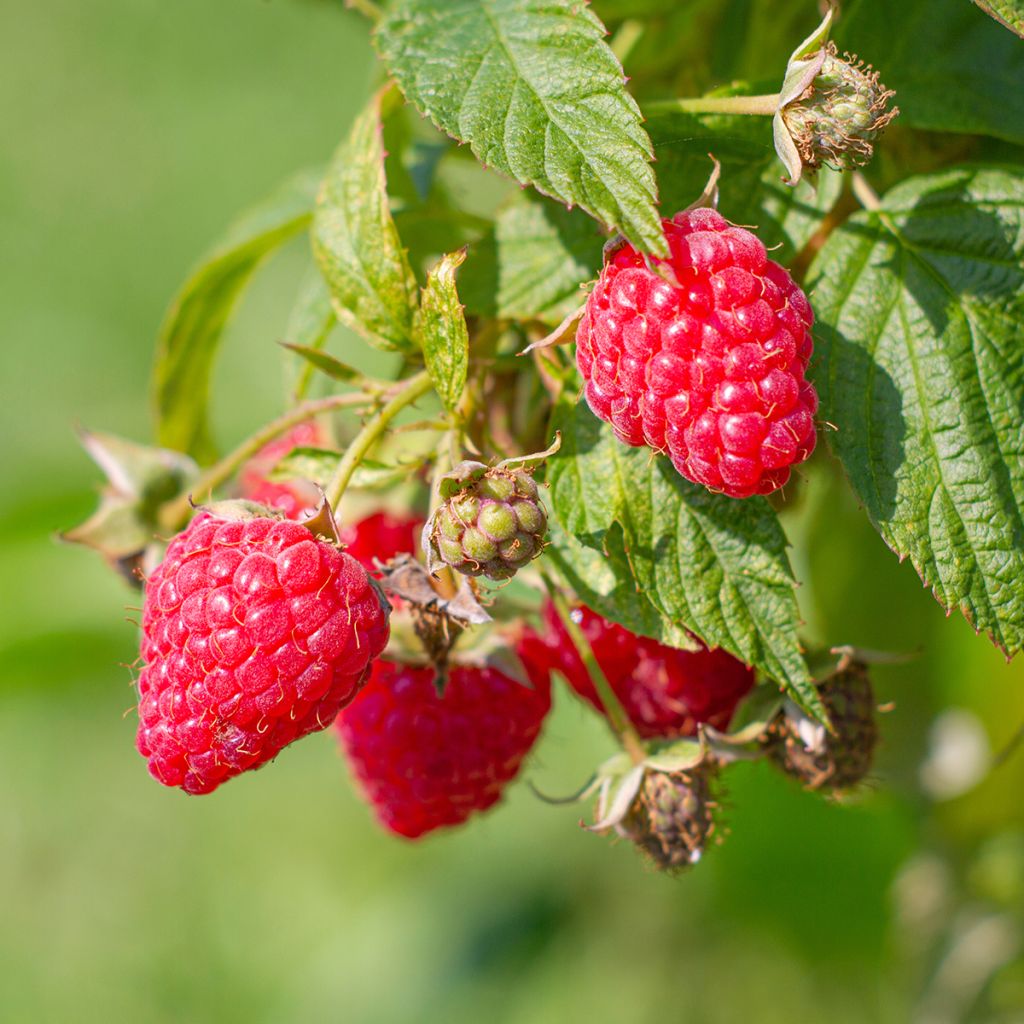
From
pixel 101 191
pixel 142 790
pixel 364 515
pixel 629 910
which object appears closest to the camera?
pixel 364 515

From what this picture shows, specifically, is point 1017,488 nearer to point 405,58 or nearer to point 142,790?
point 405,58

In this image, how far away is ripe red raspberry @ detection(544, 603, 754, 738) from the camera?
1377 mm

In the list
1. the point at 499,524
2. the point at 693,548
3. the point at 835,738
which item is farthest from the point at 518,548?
the point at 835,738

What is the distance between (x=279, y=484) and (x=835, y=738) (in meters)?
0.77

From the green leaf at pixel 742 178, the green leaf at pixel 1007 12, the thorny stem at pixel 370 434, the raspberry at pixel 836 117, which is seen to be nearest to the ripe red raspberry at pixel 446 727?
the thorny stem at pixel 370 434

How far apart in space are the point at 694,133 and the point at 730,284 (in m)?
0.22

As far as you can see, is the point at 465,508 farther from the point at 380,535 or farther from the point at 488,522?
the point at 380,535

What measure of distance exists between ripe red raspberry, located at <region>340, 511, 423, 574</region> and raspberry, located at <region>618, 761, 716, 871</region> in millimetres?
415


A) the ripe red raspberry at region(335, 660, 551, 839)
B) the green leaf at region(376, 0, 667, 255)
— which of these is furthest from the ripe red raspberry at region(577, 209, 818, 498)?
the ripe red raspberry at region(335, 660, 551, 839)

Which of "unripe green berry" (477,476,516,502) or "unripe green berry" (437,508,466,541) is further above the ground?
"unripe green berry" (477,476,516,502)

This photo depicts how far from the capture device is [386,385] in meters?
1.28

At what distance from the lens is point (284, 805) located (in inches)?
155

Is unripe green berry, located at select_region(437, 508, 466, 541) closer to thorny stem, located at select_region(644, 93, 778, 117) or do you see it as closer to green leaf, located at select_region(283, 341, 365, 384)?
green leaf, located at select_region(283, 341, 365, 384)

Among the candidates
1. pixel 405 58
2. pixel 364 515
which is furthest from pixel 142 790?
pixel 405 58
